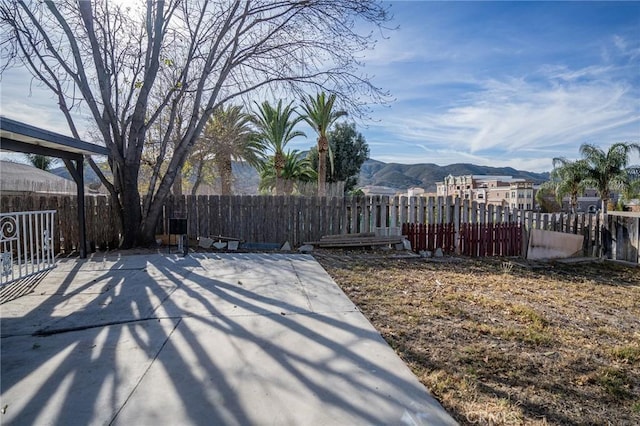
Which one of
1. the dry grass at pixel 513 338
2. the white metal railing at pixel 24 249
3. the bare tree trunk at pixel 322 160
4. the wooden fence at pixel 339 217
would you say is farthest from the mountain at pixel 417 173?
the white metal railing at pixel 24 249

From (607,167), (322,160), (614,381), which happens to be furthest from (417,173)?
(614,381)

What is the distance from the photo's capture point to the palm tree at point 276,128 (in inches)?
766

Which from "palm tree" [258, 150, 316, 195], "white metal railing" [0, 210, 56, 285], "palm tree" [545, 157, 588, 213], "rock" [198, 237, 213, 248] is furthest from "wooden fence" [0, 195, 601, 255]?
"palm tree" [545, 157, 588, 213]

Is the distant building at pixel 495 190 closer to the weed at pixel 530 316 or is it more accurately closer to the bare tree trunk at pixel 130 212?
the bare tree trunk at pixel 130 212

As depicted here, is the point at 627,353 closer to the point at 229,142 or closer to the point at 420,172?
the point at 229,142

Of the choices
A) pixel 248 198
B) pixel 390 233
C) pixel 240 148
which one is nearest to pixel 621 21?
pixel 390 233

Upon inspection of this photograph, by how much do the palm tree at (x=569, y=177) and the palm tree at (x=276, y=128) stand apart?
19901 mm

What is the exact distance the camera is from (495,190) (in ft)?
166

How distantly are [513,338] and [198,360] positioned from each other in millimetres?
2877

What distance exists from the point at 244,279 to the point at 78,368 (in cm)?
278

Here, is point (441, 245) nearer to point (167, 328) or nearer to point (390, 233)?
point (390, 233)

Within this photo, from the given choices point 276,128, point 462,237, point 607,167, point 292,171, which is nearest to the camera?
point 462,237

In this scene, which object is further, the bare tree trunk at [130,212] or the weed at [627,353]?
the bare tree trunk at [130,212]

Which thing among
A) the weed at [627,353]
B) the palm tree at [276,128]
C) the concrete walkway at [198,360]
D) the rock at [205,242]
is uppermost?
the palm tree at [276,128]
